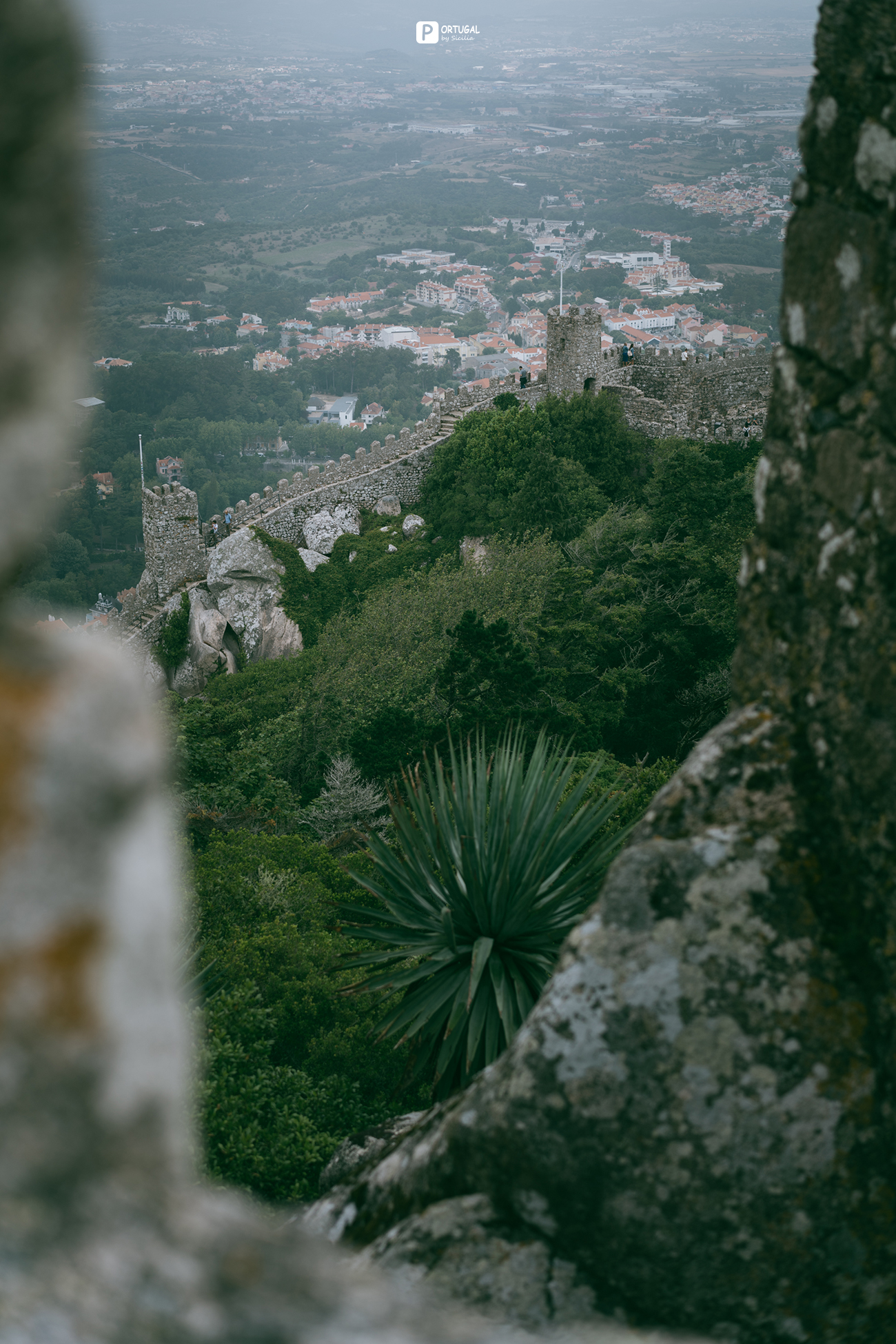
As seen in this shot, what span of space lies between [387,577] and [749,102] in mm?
150617

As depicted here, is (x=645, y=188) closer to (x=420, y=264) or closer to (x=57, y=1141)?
(x=420, y=264)

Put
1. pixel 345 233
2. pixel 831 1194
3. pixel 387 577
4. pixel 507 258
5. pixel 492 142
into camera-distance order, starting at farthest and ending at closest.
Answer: pixel 492 142
pixel 345 233
pixel 507 258
pixel 387 577
pixel 831 1194

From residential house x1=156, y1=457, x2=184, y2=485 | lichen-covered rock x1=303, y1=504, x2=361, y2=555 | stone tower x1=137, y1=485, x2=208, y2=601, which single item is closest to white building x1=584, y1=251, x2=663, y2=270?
residential house x1=156, y1=457, x2=184, y2=485

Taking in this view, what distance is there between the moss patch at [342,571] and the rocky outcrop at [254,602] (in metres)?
0.27

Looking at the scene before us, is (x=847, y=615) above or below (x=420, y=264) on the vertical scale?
above

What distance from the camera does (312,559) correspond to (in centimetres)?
3112

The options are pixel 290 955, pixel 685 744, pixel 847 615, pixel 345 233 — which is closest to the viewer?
pixel 847 615

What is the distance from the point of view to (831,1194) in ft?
9.20

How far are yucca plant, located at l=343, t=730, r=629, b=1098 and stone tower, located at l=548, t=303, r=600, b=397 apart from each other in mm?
29110

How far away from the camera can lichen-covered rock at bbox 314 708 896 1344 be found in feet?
9.13

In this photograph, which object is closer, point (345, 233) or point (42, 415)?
point (42, 415)

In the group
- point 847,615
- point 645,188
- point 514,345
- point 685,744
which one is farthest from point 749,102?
point 847,615

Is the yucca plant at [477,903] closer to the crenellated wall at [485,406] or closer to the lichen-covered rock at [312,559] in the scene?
the lichen-covered rock at [312,559]

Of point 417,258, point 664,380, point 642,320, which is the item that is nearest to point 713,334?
point 642,320
